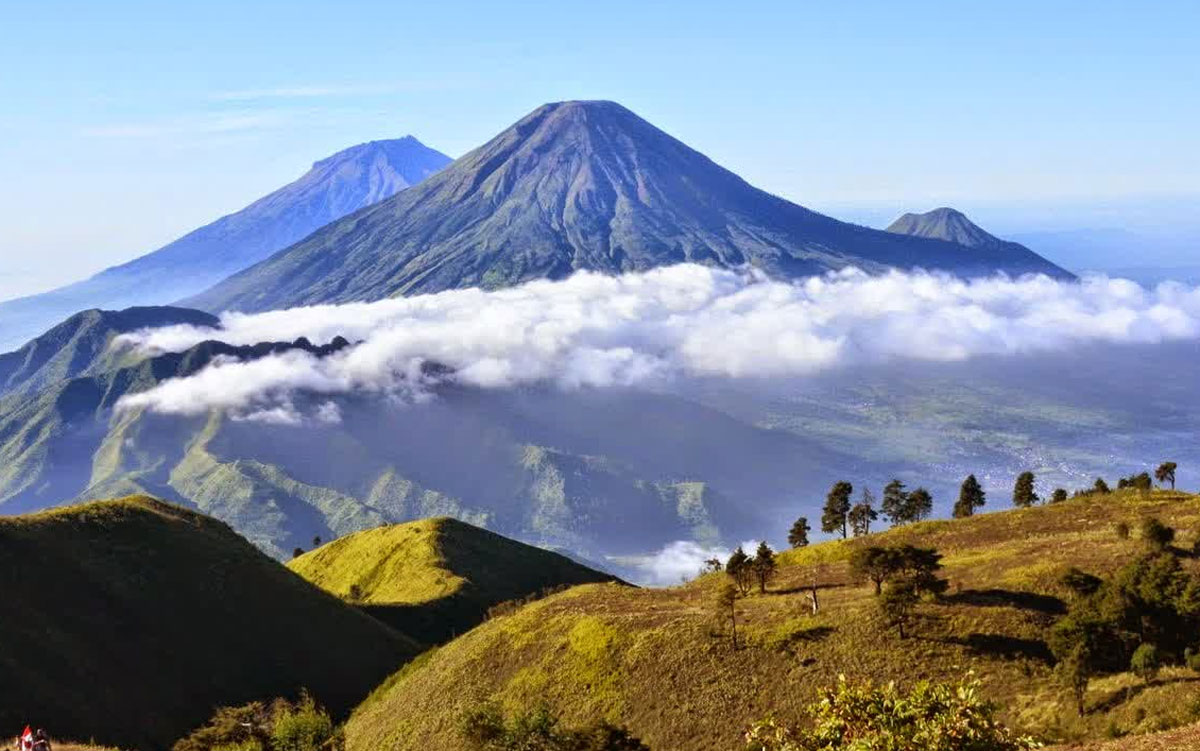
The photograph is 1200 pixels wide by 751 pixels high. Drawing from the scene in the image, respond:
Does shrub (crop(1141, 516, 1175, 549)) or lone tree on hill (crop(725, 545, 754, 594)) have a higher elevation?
shrub (crop(1141, 516, 1175, 549))

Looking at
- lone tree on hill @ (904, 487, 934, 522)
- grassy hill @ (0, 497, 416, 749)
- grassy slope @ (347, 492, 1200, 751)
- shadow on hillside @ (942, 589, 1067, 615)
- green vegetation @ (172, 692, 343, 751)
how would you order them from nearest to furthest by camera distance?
1. grassy slope @ (347, 492, 1200, 751)
2. shadow on hillside @ (942, 589, 1067, 615)
3. green vegetation @ (172, 692, 343, 751)
4. grassy hill @ (0, 497, 416, 749)
5. lone tree on hill @ (904, 487, 934, 522)

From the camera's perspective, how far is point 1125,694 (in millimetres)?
50031

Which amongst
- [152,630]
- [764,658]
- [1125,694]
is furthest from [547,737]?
[152,630]

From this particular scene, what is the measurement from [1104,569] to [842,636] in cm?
2055

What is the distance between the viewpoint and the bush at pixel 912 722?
22.9m

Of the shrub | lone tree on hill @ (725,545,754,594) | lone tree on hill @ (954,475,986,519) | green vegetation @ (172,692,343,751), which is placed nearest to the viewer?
green vegetation @ (172,692,343,751)

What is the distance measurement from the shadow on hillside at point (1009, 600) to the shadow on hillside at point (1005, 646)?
416 centimetres

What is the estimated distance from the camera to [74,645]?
302ft

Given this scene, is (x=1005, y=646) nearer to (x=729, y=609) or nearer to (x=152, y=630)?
(x=729, y=609)

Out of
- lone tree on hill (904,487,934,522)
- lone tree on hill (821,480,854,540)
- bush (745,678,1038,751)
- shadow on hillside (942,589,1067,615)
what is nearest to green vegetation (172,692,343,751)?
shadow on hillside (942,589,1067,615)

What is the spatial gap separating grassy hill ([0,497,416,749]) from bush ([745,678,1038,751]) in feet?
246

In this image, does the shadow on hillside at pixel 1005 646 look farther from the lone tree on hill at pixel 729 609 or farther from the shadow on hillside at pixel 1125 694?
the lone tree on hill at pixel 729 609

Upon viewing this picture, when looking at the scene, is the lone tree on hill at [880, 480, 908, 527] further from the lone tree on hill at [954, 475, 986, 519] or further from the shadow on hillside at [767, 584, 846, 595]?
the shadow on hillside at [767, 584, 846, 595]

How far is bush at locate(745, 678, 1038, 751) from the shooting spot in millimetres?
22922
